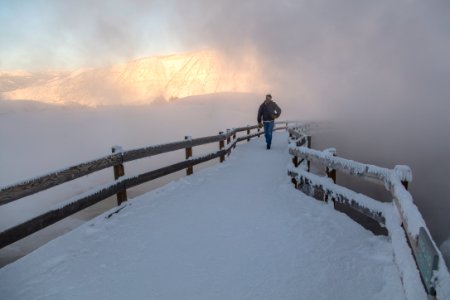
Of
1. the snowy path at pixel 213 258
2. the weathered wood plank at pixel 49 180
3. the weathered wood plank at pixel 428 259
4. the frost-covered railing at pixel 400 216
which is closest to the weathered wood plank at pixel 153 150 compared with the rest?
the weathered wood plank at pixel 49 180

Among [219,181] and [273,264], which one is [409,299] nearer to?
[273,264]

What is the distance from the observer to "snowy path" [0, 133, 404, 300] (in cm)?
342

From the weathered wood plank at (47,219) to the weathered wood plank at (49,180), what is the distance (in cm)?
33

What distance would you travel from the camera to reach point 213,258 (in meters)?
4.09

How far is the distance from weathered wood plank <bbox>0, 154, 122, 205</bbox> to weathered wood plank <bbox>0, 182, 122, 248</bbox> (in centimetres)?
33

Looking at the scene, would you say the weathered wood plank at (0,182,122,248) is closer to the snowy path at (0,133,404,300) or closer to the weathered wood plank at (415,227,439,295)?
the snowy path at (0,133,404,300)

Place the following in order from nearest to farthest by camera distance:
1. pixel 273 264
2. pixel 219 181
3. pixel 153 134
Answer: pixel 273 264 → pixel 219 181 → pixel 153 134

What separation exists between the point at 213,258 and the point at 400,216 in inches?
82.3

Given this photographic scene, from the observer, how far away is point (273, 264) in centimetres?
391

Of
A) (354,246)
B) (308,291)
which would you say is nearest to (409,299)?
(308,291)

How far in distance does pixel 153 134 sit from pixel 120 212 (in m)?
43.1

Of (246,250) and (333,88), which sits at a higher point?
(333,88)

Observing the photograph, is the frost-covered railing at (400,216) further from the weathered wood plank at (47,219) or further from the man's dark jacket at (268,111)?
the man's dark jacket at (268,111)

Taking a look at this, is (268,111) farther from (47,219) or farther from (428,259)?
(428,259)
